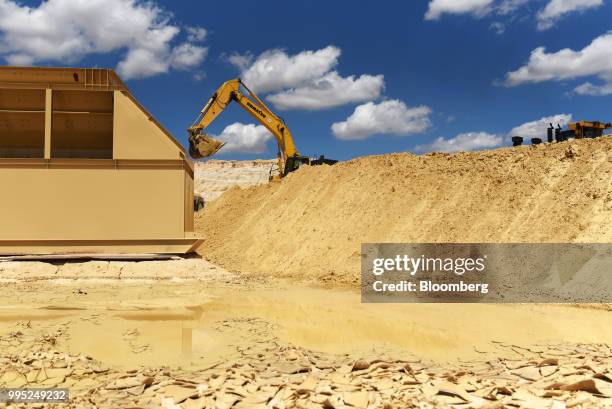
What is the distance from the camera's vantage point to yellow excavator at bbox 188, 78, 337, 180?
2053 centimetres

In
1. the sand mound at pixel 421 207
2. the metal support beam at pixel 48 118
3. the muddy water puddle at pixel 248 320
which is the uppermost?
the metal support beam at pixel 48 118

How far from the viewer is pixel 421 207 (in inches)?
656

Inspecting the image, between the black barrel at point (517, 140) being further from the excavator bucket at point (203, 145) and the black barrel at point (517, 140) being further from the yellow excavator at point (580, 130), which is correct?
the excavator bucket at point (203, 145)

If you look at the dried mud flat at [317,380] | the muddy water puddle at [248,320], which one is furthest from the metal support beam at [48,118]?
the dried mud flat at [317,380]

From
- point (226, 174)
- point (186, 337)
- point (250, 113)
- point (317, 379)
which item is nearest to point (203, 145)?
point (250, 113)

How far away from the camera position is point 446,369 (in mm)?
5828

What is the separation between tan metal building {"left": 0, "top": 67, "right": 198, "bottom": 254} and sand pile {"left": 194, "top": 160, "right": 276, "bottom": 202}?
110ft

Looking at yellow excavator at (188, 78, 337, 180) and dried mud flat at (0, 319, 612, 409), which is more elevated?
yellow excavator at (188, 78, 337, 180)

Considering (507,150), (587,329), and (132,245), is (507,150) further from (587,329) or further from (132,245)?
(132,245)

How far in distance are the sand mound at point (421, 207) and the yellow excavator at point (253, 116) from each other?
2.53 m

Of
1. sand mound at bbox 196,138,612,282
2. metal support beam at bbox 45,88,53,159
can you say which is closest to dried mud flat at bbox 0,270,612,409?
metal support beam at bbox 45,88,53,159

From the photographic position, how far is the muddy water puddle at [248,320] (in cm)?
670

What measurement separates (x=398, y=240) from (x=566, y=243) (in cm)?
488

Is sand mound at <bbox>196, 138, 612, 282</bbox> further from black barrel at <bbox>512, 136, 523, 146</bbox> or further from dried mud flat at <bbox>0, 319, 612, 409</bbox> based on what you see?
dried mud flat at <bbox>0, 319, 612, 409</bbox>
